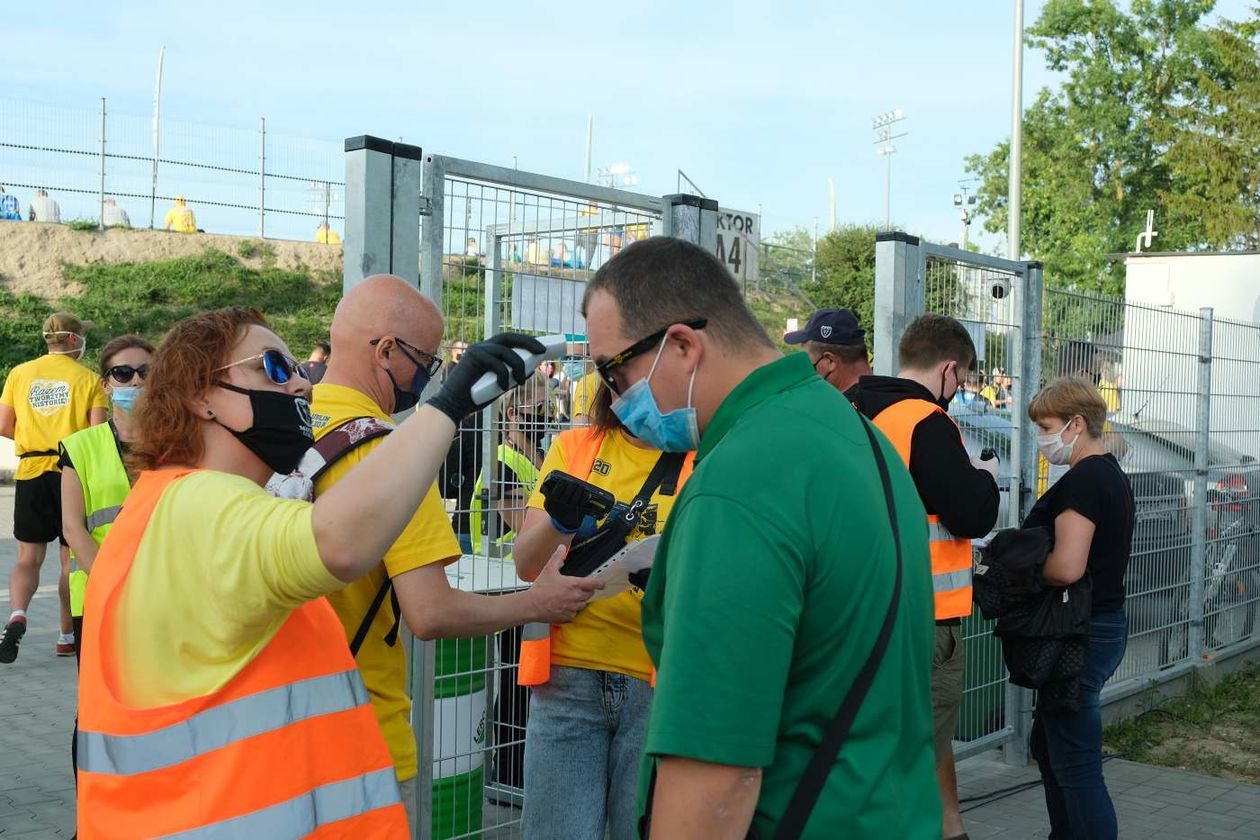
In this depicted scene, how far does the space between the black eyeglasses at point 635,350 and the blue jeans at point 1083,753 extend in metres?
3.39

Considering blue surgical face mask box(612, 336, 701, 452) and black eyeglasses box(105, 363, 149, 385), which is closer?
blue surgical face mask box(612, 336, 701, 452)

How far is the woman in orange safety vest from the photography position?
1963 mm

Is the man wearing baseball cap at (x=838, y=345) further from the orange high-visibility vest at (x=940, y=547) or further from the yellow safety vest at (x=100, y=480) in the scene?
the yellow safety vest at (x=100, y=480)

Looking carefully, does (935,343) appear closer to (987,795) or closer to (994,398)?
(994,398)

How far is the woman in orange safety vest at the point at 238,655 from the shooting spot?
1.96 m

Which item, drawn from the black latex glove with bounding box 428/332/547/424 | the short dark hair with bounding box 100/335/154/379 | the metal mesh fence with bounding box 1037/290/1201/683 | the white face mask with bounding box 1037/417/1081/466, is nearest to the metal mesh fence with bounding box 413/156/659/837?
the black latex glove with bounding box 428/332/547/424

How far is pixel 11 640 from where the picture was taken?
25.8ft

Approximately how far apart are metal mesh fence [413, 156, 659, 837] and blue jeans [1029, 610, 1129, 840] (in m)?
2.25

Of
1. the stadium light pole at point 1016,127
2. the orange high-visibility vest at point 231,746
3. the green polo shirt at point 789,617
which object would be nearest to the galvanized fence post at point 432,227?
the orange high-visibility vest at point 231,746

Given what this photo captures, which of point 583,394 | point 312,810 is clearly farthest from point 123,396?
point 312,810

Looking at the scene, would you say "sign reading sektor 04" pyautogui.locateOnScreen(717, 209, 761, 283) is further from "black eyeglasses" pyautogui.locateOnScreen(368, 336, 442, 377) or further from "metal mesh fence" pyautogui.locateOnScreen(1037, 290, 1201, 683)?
"metal mesh fence" pyautogui.locateOnScreen(1037, 290, 1201, 683)

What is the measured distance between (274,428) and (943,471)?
9.17ft

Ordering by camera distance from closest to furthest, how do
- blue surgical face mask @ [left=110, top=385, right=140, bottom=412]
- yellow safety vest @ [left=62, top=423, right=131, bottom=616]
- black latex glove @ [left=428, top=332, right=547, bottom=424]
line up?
1. black latex glove @ [left=428, top=332, right=547, bottom=424]
2. blue surgical face mask @ [left=110, top=385, right=140, bottom=412]
3. yellow safety vest @ [left=62, top=423, right=131, bottom=616]

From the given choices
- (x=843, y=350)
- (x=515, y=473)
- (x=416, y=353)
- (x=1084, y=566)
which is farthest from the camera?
(x=843, y=350)
